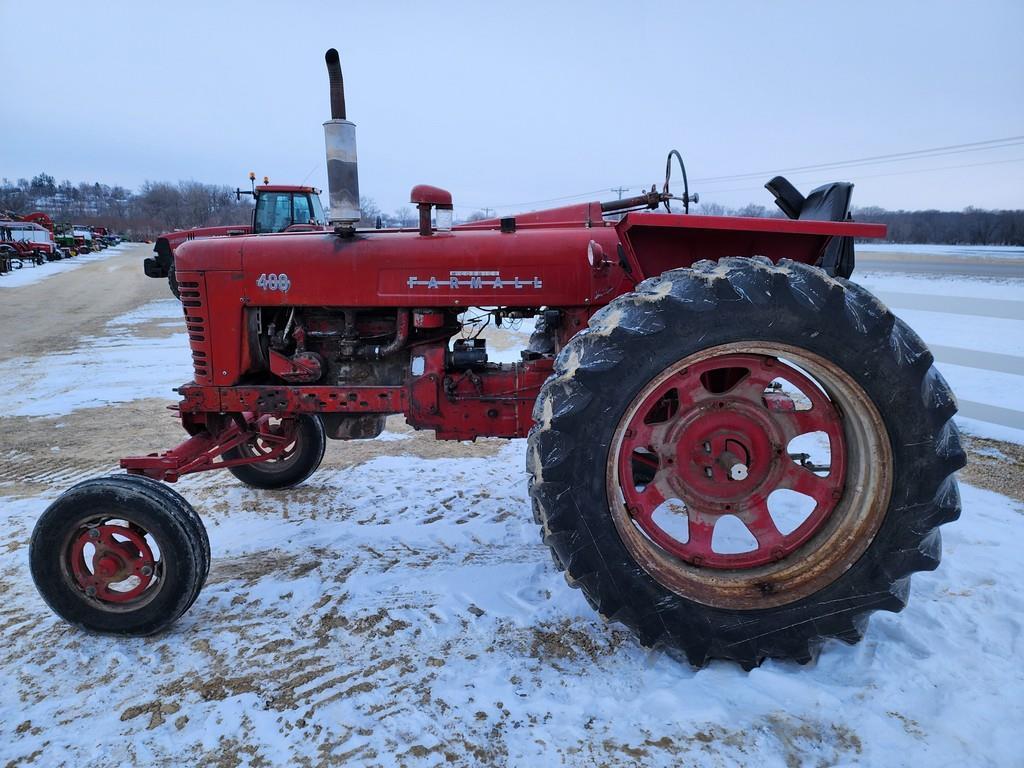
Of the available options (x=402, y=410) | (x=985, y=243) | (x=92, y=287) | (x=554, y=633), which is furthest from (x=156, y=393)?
(x=985, y=243)

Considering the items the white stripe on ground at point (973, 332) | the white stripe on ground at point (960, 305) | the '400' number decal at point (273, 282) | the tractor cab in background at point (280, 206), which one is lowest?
the white stripe on ground at point (973, 332)

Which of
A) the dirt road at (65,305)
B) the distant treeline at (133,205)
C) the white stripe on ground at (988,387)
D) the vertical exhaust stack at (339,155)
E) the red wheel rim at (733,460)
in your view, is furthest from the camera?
the distant treeline at (133,205)

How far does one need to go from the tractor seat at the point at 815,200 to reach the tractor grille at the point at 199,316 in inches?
111

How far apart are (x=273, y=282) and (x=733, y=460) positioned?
2.17 meters

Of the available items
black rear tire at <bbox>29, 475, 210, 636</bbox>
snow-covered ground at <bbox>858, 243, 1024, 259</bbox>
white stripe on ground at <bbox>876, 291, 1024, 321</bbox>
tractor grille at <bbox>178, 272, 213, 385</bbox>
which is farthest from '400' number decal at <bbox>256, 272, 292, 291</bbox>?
snow-covered ground at <bbox>858, 243, 1024, 259</bbox>

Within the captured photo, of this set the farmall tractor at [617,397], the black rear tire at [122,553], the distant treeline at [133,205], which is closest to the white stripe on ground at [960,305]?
the farmall tractor at [617,397]

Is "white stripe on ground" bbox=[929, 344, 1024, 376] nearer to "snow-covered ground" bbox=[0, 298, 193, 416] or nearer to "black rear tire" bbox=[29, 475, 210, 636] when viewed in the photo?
"black rear tire" bbox=[29, 475, 210, 636]

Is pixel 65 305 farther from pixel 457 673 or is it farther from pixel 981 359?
pixel 981 359

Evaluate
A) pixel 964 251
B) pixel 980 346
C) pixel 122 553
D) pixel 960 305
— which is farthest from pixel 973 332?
pixel 964 251

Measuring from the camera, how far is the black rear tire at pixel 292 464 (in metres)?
3.85

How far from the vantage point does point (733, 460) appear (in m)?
2.28

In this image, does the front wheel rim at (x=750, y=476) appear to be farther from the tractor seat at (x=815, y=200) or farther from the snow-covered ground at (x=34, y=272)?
the snow-covered ground at (x=34, y=272)

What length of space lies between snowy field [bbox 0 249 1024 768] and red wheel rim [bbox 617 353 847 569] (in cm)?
46

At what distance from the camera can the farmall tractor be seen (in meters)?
1.97
